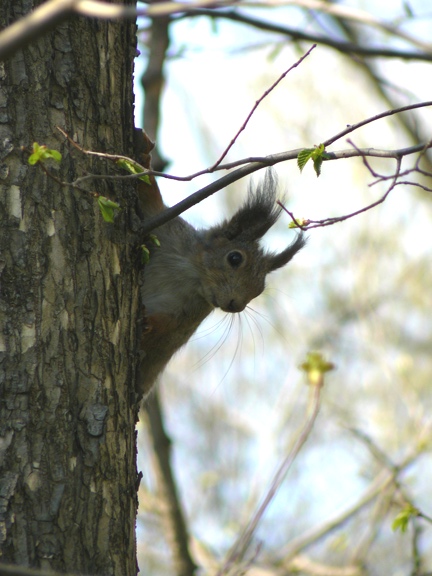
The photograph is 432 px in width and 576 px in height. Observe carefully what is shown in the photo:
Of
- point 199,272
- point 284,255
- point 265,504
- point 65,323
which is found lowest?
point 265,504

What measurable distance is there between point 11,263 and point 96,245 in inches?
11.5

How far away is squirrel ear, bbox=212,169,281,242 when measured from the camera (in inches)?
151

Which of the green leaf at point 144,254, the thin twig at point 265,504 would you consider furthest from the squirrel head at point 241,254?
the green leaf at point 144,254

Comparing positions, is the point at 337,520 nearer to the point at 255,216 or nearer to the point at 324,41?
the point at 255,216

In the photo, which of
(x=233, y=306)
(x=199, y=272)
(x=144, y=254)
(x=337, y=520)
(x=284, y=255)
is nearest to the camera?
(x=144, y=254)

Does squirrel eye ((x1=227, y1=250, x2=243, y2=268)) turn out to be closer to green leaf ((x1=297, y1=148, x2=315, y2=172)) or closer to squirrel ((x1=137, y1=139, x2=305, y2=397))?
squirrel ((x1=137, y1=139, x2=305, y2=397))

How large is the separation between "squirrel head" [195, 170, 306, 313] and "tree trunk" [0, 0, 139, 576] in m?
1.37

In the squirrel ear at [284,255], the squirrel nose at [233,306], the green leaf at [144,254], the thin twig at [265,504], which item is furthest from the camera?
the squirrel ear at [284,255]

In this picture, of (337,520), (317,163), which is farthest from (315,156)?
(337,520)

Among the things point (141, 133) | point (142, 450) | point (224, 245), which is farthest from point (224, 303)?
point (142, 450)

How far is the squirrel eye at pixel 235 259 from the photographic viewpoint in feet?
12.7

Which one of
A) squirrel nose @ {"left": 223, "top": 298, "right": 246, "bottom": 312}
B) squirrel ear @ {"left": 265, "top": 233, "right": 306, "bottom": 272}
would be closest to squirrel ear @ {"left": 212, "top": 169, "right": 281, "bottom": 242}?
squirrel ear @ {"left": 265, "top": 233, "right": 306, "bottom": 272}

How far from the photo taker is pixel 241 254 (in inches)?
154

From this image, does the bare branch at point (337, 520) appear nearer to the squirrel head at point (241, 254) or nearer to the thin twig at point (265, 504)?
the thin twig at point (265, 504)
